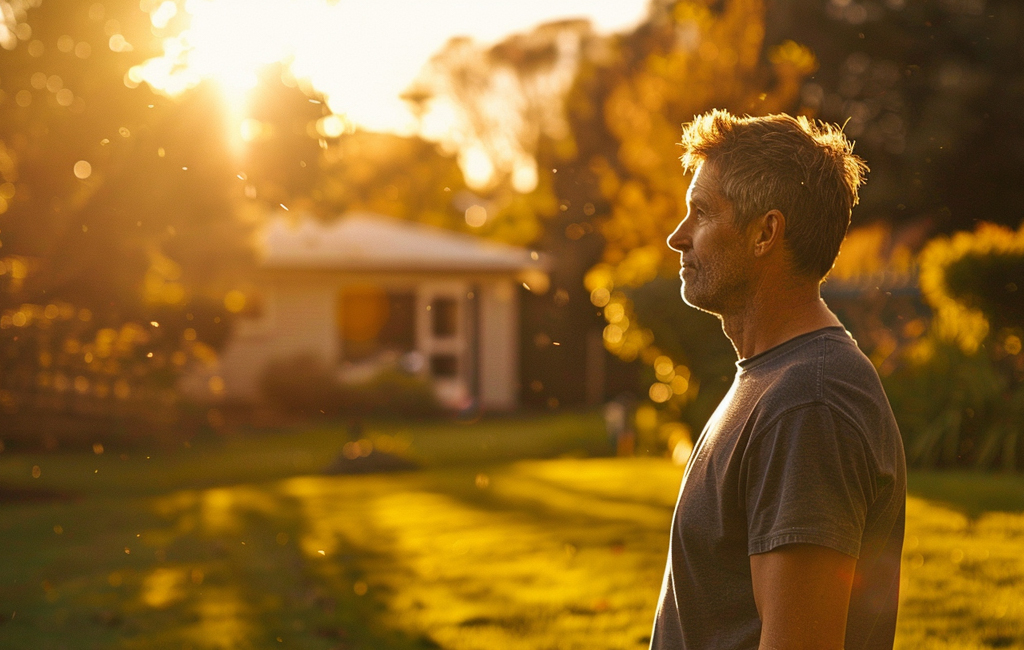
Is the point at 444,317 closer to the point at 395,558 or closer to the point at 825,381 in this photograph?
the point at 395,558

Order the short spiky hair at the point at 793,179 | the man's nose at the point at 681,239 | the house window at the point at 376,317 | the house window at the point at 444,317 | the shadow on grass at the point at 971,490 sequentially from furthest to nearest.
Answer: the house window at the point at 376,317 → the house window at the point at 444,317 → the shadow on grass at the point at 971,490 → the man's nose at the point at 681,239 → the short spiky hair at the point at 793,179

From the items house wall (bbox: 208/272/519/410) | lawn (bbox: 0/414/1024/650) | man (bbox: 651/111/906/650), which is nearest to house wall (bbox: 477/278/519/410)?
house wall (bbox: 208/272/519/410)

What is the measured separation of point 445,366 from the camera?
23141 mm

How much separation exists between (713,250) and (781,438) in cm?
48

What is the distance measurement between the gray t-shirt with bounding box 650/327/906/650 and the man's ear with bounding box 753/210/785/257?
0.18 metres

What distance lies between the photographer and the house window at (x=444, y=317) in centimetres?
2386

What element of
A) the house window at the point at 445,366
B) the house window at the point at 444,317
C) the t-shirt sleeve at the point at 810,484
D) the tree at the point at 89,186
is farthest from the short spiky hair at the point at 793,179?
the house window at the point at 444,317

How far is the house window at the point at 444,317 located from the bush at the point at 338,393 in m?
4.34

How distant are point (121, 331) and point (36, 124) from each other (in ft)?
9.73

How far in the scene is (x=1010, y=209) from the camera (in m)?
22.3

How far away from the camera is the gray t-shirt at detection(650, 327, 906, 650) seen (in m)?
1.52

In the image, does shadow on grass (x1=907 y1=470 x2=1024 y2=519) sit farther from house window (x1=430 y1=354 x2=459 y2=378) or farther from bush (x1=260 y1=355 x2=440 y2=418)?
house window (x1=430 y1=354 x2=459 y2=378)

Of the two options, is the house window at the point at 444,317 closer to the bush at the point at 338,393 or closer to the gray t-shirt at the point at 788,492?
the bush at the point at 338,393

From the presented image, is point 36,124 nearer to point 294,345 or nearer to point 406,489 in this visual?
point 406,489
